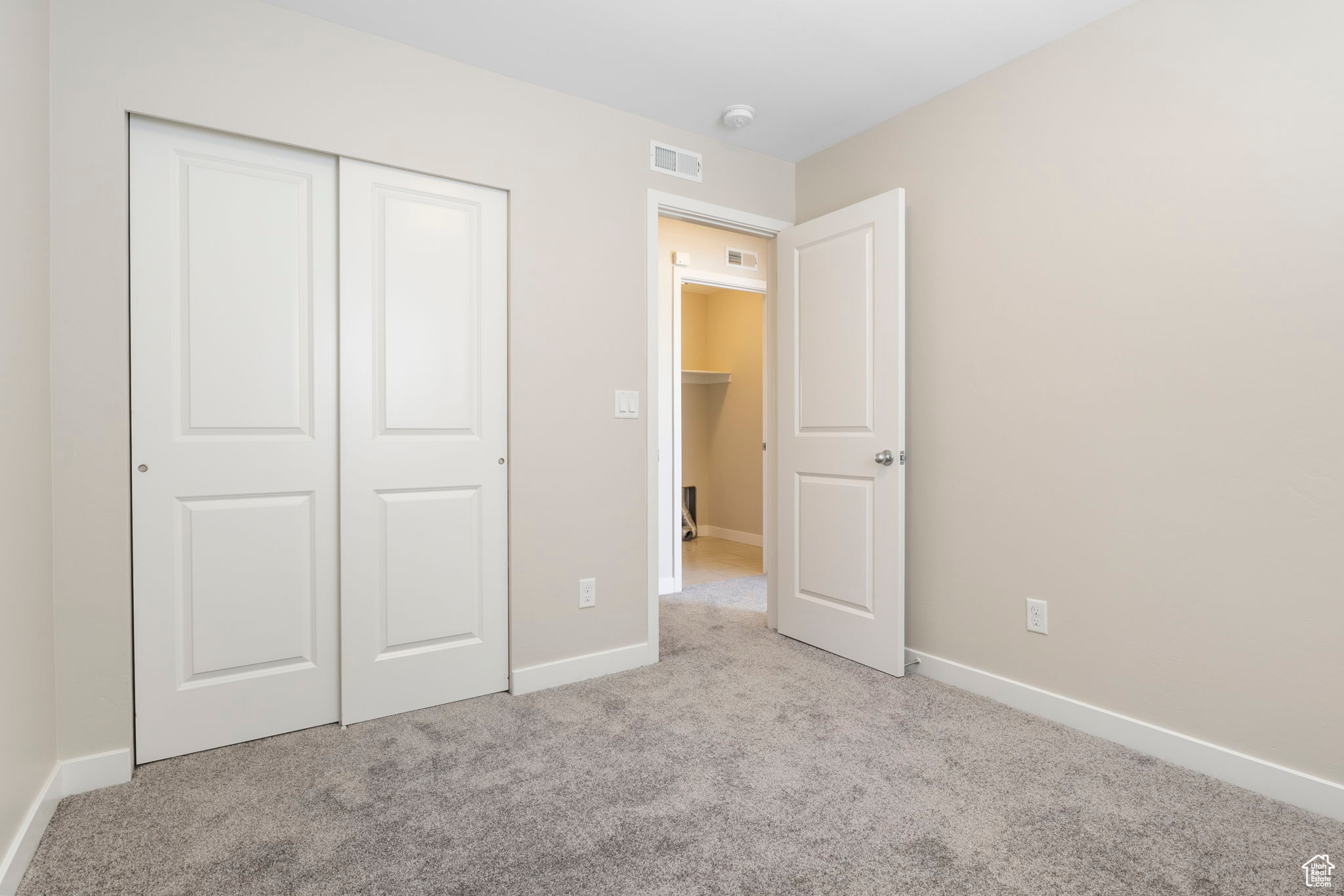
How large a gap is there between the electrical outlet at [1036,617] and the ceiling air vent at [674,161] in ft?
7.58

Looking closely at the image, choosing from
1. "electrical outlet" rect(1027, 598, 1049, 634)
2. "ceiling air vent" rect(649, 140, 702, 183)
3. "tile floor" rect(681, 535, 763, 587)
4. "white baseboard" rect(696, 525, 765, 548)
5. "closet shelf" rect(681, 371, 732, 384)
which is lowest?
"tile floor" rect(681, 535, 763, 587)

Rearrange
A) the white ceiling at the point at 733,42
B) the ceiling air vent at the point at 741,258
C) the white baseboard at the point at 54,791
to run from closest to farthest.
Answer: the white baseboard at the point at 54,791 → the white ceiling at the point at 733,42 → the ceiling air vent at the point at 741,258

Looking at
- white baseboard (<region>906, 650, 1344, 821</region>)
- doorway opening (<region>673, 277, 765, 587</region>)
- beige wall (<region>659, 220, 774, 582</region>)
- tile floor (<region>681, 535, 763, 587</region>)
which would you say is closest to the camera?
white baseboard (<region>906, 650, 1344, 821</region>)

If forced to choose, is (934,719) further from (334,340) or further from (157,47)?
(157,47)

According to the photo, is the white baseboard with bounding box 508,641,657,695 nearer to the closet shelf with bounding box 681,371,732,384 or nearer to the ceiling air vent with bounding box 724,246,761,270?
the ceiling air vent with bounding box 724,246,761,270

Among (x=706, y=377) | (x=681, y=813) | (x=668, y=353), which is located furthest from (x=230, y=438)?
(x=706, y=377)

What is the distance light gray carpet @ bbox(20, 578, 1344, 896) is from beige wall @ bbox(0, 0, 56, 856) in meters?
0.30

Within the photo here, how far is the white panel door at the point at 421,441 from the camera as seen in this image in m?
2.31

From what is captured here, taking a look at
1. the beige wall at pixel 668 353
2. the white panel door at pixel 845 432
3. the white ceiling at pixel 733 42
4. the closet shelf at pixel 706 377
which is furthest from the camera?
the closet shelf at pixel 706 377

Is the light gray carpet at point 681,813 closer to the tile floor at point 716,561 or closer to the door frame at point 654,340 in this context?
the door frame at point 654,340

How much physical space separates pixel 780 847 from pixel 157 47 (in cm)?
287

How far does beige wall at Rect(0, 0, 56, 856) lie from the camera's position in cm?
146

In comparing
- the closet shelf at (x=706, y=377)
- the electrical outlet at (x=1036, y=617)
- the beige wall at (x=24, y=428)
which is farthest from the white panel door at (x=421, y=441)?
the closet shelf at (x=706, y=377)

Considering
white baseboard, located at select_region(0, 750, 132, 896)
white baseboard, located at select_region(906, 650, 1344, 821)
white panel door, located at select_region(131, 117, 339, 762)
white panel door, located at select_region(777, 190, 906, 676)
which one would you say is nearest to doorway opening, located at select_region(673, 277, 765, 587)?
white panel door, located at select_region(777, 190, 906, 676)
